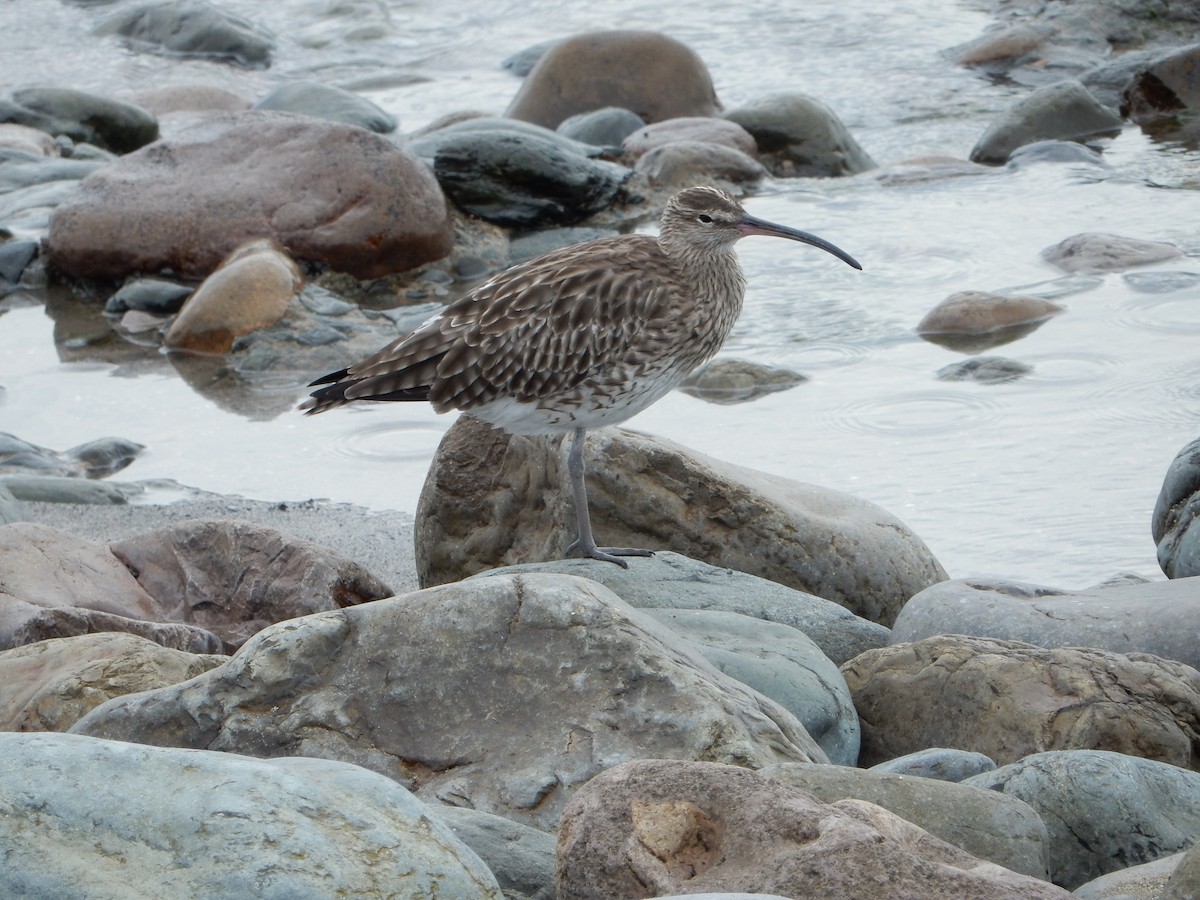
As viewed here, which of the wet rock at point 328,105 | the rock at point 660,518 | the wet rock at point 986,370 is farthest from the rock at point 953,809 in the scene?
the wet rock at point 328,105

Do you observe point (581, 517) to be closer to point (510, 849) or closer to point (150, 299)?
point (510, 849)

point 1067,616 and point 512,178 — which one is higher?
point 1067,616

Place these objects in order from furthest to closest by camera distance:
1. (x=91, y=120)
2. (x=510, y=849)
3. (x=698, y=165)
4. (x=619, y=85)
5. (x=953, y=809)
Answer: (x=91, y=120) < (x=619, y=85) < (x=698, y=165) < (x=953, y=809) < (x=510, y=849)

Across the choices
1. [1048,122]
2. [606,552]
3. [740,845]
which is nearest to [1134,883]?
[740,845]

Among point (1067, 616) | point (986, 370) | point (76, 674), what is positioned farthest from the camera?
point (986, 370)

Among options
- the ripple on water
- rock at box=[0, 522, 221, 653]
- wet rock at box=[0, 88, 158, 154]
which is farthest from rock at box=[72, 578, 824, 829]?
wet rock at box=[0, 88, 158, 154]

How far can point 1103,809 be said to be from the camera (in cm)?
475

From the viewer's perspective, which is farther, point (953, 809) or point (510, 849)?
point (953, 809)

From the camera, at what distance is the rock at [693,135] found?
52.6 ft

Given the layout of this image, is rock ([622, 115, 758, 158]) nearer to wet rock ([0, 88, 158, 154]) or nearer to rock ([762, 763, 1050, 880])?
wet rock ([0, 88, 158, 154])

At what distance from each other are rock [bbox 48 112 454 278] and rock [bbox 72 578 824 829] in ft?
28.3

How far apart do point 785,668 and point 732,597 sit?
2.63ft

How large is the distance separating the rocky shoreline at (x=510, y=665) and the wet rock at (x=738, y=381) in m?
0.03

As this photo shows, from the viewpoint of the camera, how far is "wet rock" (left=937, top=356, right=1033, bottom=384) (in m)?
10.3
